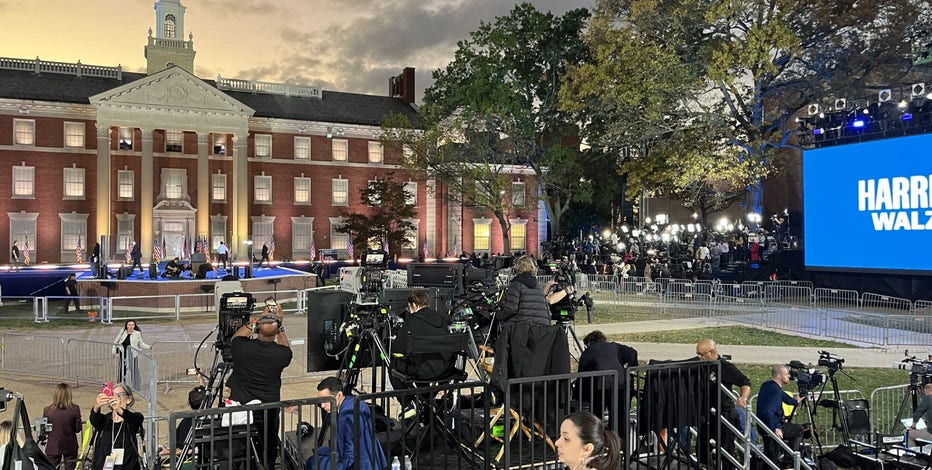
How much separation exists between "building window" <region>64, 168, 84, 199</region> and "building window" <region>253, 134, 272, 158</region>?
10.8 meters

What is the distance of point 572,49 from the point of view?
4103 centimetres

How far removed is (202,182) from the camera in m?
44.1

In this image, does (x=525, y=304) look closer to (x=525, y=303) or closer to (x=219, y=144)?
(x=525, y=303)

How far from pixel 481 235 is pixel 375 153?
10617 millimetres

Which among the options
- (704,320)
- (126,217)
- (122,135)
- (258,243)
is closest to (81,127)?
(122,135)

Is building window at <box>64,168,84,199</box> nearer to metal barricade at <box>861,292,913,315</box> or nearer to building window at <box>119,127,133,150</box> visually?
building window at <box>119,127,133,150</box>

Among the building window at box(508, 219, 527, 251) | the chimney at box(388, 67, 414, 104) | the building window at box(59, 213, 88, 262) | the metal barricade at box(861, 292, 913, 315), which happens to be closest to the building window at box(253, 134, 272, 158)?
the building window at box(59, 213, 88, 262)

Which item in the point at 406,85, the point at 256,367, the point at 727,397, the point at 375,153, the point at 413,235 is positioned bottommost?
the point at 727,397

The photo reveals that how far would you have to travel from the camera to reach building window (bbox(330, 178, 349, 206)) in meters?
49.6

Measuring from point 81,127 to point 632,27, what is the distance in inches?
1327

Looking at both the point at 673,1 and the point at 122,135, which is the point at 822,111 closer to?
the point at 673,1

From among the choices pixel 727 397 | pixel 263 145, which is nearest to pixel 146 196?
pixel 263 145

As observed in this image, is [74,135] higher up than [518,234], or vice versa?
[74,135]

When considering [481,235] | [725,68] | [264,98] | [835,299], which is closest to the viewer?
[835,299]
